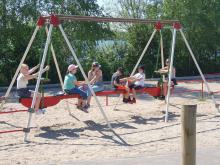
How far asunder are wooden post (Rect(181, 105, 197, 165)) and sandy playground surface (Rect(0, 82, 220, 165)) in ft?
9.04

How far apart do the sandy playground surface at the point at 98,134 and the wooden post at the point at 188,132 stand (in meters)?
2.75

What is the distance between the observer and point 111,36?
19891 millimetres

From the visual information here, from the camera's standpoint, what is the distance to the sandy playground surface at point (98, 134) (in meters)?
7.27

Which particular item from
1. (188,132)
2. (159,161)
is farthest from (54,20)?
(188,132)

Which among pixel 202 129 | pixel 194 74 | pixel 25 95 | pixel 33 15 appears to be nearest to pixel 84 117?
pixel 25 95

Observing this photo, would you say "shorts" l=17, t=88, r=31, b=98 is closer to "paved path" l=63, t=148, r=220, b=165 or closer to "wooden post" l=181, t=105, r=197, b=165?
"paved path" l=63, t=148, r=220, b=165

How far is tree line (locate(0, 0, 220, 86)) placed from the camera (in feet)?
60.8

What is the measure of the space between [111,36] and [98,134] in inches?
451

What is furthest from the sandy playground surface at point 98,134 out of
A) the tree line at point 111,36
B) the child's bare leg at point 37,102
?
the tree line at point 111,36

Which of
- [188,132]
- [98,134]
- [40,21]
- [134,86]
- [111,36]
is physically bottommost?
[98,134]

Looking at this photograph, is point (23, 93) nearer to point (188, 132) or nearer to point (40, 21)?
point (40, 21)

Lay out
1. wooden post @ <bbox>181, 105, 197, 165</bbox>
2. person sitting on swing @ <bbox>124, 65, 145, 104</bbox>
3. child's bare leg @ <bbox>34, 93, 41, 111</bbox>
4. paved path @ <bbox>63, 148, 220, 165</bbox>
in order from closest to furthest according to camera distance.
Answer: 1. wooden post @ <bbox>181, 105, 197, 165</bbox>
2. paved path @ <bbox>63, 148, 220, 165</bbox>
3. child's bare leg @ <bbox>34, 93, 41, 111</bbox>
4. person sitting on swing @ <bbox>124, 65, 145, 104</bbox>

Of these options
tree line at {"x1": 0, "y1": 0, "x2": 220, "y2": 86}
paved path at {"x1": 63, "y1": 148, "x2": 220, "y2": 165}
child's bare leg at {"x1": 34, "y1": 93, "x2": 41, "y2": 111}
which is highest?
tree line at {"x1": 0, "y1": 0, "x2": 220, "y2": 86}

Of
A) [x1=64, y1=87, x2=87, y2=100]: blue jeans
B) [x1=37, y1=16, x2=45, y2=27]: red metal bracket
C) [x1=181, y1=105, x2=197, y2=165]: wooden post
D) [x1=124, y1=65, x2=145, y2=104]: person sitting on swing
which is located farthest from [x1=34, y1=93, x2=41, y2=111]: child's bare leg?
[x1=181, y1=105, x2=197, y2=165]: wooden post
